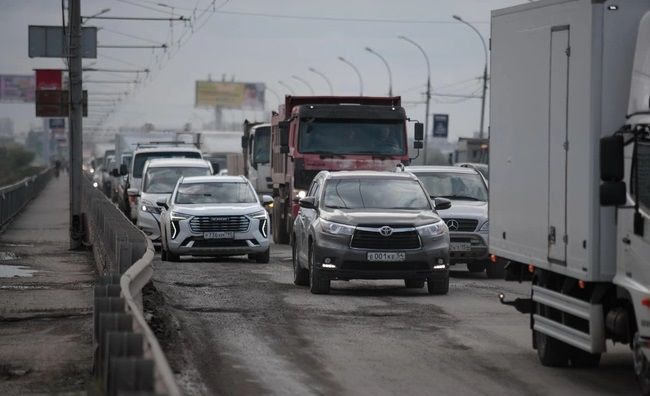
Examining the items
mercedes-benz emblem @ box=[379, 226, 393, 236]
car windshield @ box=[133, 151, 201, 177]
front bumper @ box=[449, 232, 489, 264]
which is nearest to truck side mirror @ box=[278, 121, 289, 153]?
front bumper @ box=[449, 232, 489, 264]

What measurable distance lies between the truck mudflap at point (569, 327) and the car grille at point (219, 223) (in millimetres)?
15618

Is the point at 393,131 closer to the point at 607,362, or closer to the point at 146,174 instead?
the point at 146,174

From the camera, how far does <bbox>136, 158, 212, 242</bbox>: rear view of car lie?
110 ft

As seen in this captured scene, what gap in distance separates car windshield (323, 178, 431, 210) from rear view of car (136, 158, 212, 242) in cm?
1127

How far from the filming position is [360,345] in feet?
49.3

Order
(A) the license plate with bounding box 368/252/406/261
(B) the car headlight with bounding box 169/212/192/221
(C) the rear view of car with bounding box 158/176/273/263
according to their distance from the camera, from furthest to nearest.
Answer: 1. (B) the car headlight with bounding box 169/212/192/221
2. (C) the rear view of car with bounding box 158/176/273/263
3. (A) the license plate with bounding box 368/252/406/261

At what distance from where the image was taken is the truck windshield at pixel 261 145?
51.1m

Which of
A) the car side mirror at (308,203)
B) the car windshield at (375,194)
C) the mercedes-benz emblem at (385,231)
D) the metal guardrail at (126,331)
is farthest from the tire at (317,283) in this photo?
the metal guardrail at (126,331)

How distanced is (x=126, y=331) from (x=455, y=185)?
59.1 feet

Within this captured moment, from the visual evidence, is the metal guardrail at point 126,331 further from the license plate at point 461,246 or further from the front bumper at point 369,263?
the license plate at point 461,246

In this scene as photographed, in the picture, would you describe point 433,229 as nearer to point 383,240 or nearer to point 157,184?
point 383,240

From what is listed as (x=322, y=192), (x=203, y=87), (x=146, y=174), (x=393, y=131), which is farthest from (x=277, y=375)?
(x=203, y=87)

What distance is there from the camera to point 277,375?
1271cm

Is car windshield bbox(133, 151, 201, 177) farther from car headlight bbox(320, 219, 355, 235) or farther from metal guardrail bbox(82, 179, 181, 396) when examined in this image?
car headlight bbox(320, 219, 355, 235)
